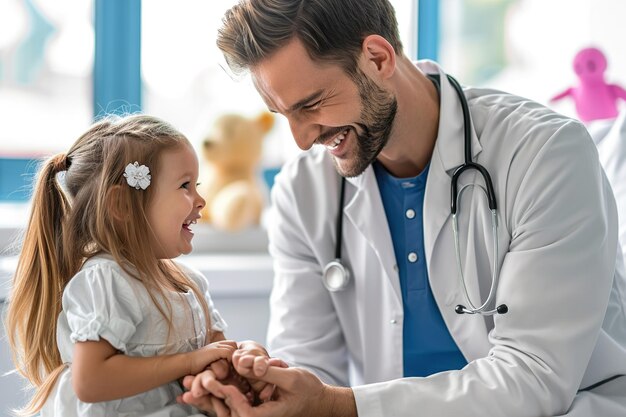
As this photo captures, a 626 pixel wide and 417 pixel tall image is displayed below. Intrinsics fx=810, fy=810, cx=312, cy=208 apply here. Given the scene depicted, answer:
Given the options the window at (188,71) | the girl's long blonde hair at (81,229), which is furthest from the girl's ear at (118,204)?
the window at (188,71)

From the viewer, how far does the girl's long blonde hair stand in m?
1.35

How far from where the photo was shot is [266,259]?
2434mm

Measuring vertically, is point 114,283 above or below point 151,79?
below

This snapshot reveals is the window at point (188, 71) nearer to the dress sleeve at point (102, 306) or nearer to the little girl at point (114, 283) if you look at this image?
the little girl at point (114, 283)

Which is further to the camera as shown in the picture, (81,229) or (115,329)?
(81,229)

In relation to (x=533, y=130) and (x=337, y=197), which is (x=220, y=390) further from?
(x=533, y=130)

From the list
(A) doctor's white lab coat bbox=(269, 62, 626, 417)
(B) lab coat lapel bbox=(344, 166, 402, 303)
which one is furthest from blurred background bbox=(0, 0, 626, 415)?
(B) lab coat lapel bbox=(344, 166, 402, 303)

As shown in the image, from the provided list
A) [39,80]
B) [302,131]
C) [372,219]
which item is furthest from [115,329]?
[39,80]

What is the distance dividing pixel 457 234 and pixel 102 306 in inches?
26.8

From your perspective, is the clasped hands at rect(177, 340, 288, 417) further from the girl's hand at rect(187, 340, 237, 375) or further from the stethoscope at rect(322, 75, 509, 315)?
the stethoscope at rect(322, 75, 509, 315)

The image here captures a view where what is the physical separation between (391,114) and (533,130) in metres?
0.28

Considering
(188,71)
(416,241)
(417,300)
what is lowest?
(417,300)

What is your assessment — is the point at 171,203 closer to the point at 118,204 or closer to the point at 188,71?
the point at 118,204

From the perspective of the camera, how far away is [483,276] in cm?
157
